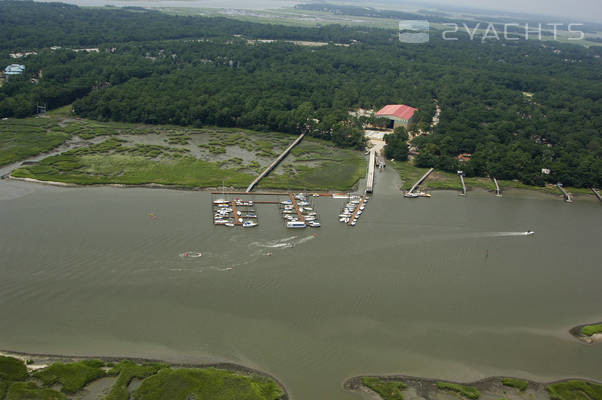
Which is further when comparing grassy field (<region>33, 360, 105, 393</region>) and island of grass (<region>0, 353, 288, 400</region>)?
grassy field (<region>33, 360, 105, 393</region>)

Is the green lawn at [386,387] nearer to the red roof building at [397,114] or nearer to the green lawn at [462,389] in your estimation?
the green lawn at [462,389]

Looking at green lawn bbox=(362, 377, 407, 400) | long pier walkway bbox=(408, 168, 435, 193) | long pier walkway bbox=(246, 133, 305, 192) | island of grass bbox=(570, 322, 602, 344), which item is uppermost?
long pier walkway bbox=(246, 133, 305, 192)

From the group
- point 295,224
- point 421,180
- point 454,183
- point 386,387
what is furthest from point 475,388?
point 454,183

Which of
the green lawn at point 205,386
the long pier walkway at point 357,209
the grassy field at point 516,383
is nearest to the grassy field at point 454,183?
the long pier walkway at point 357,209

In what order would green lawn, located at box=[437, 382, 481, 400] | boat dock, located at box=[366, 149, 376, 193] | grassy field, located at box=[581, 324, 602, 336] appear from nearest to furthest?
green lawn, located at box=[437, 382, 481, 400] → grassy field, located at box=[581, 324, 602, 336] → boat dock, located at box=[366, 149, 376, 193]

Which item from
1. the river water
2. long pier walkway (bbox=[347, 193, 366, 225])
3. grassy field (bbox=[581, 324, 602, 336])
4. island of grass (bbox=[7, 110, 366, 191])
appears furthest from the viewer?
island of grass (bbox=[7, 110, 366, 191])

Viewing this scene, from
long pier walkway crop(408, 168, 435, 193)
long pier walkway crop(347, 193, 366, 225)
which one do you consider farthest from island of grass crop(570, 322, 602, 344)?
long pier walkway crop(408, 168, 435, 193)

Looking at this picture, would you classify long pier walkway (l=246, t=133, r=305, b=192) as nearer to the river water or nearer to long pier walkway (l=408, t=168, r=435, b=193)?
the river water
